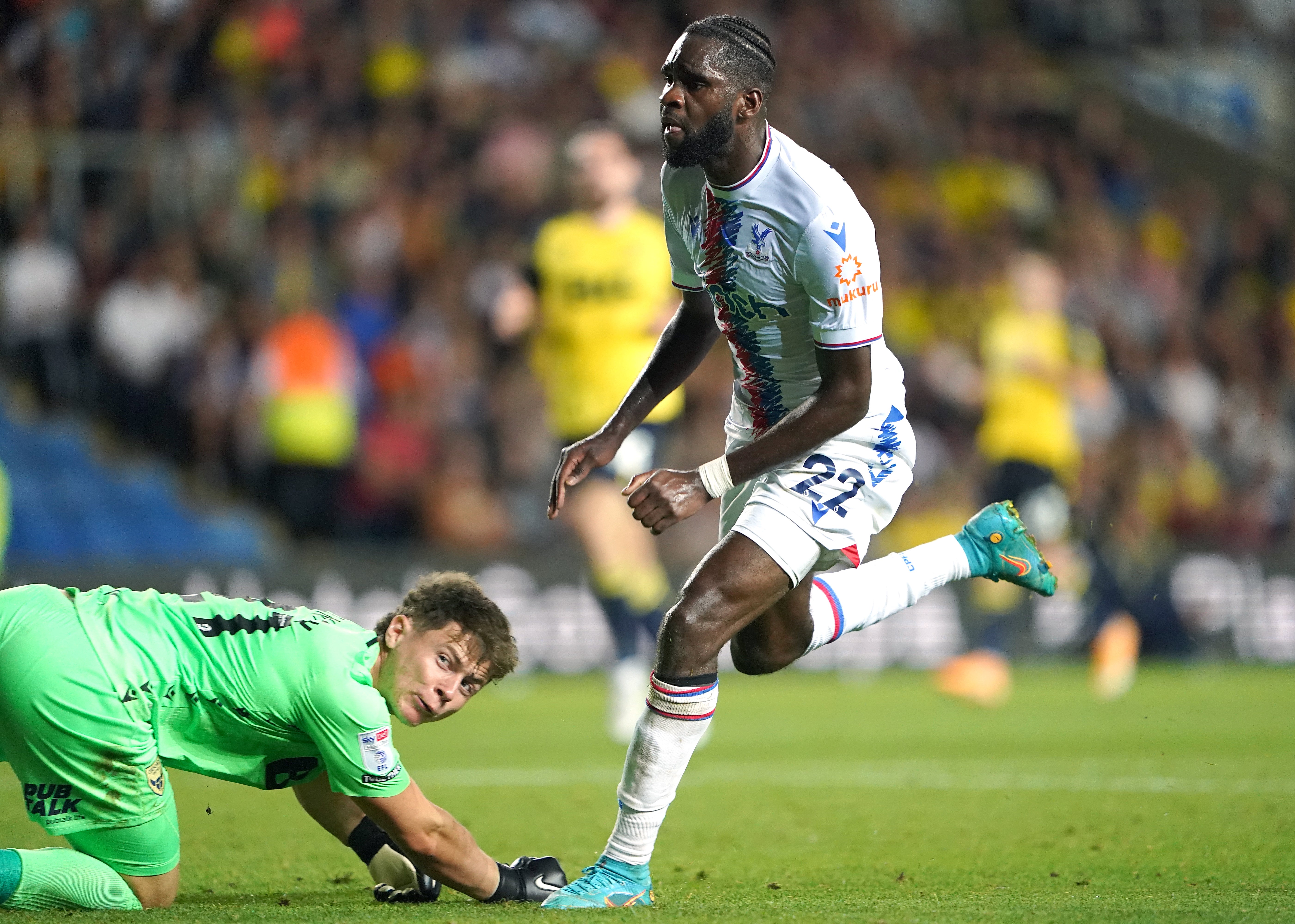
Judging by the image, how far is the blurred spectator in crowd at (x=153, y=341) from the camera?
1223cm

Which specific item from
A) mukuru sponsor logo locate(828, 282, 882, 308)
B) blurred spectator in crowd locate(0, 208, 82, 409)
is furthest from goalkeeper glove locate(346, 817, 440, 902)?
blurred spectator in crowd locate(0, 208, 82, 409)

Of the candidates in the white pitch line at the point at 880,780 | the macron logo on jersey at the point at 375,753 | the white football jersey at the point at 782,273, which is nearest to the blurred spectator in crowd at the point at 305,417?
the white pitch line at the point at 880,780

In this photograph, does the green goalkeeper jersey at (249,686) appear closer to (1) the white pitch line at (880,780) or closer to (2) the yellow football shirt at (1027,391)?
(1) the white pitch line at (880,780)

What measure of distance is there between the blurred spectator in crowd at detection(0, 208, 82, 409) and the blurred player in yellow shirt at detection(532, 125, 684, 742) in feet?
16.4

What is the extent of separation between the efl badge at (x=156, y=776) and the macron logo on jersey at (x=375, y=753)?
1.93ft

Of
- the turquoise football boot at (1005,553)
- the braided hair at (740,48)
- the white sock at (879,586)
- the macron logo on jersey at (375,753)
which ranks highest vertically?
the braided hair at (740,48)

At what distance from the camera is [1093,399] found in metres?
11.2

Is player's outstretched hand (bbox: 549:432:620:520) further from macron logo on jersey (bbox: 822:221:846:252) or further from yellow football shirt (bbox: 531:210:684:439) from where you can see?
yellow football shirt (bbox: 531:210:684:439)

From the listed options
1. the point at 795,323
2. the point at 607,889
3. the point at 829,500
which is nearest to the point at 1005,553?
the point at 829,500

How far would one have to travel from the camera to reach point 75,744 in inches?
152

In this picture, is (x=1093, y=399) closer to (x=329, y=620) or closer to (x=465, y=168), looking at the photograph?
(x=465, y=168)

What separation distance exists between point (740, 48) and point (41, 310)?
9.18 meters

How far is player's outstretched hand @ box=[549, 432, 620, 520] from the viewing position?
4402 millimetres

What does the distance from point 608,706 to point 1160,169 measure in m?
11.7
